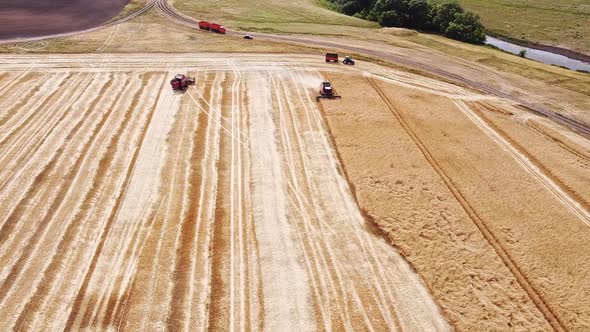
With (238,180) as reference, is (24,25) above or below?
above

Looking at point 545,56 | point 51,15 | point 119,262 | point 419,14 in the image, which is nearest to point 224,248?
point 119,262

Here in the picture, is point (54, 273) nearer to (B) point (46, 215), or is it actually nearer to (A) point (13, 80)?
(B) point (46, 215)

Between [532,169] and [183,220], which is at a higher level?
[532,169]

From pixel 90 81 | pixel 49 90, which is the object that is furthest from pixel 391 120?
pixel 49 90

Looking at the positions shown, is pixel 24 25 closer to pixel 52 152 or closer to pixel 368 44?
pixel 52 152

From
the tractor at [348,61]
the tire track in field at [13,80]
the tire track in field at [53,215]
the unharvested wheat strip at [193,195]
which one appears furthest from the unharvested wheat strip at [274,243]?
the tire track in field at [13,80]

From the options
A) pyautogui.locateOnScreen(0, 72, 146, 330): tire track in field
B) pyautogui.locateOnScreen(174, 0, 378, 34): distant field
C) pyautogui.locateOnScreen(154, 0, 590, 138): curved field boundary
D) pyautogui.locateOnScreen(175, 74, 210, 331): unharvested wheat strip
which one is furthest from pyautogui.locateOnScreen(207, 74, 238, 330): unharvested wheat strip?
pyautogui.locateOnScreen(174, 0, 378, 34): distant field
